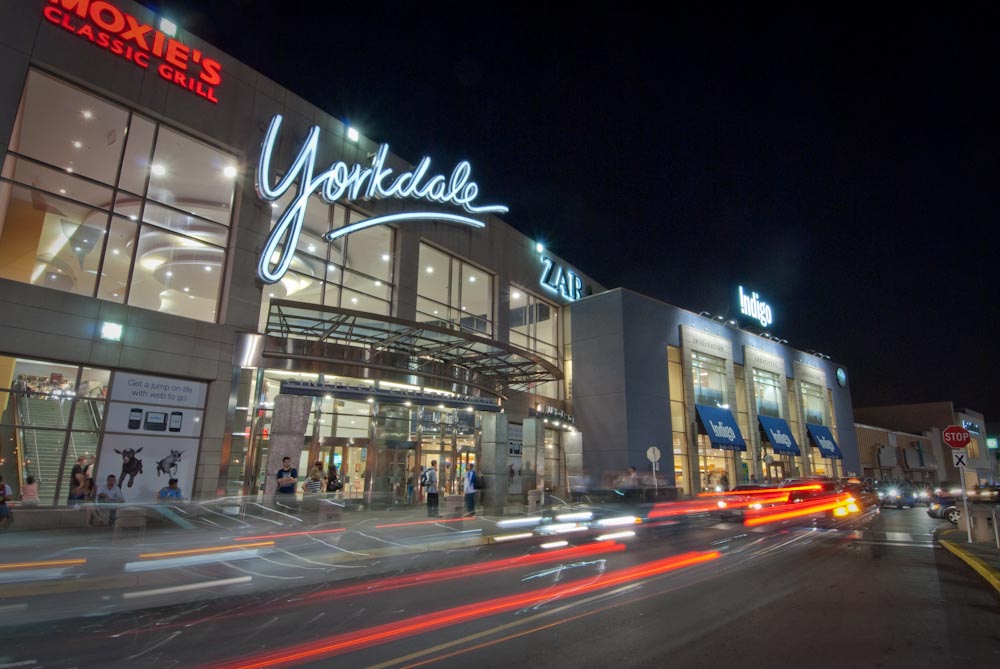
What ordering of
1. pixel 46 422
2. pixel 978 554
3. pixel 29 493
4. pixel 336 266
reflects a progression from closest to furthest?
pixel 978 554
pixel 29 493
pixel 46 422
pixel 336 266

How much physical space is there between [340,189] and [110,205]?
25.4 ft

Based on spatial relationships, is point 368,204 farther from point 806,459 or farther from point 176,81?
point 806,459

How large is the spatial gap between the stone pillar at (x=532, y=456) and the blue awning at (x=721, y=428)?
13.5 metres

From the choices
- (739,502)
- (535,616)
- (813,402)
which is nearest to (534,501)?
(739,502)

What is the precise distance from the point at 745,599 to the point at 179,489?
1603cm

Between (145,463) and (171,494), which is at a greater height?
(145,463)

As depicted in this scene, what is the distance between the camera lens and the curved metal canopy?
66.0 ft

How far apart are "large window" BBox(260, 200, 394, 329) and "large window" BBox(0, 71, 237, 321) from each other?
2453 millimetres

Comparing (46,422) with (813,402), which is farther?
(813,402)

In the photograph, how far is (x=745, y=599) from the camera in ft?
27.5

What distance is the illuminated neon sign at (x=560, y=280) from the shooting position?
114ft

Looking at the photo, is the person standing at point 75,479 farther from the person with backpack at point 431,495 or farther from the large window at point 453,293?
the large window at point 453,293

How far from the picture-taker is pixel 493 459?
77.8 feet

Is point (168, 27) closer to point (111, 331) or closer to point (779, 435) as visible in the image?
point (111, 331)
